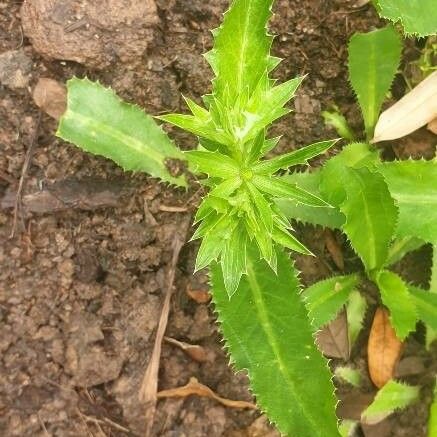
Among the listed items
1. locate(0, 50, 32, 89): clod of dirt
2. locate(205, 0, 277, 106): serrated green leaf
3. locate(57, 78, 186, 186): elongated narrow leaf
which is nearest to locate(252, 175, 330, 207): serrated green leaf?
locate(205, 0, 277, 106): serrated green leaf

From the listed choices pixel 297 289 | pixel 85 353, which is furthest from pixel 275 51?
pixel 85 353

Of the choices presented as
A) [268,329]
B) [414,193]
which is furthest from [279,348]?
[414,193]

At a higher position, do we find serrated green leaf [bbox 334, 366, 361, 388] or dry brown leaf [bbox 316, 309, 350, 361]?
dry brown leaf [bbox 316, 309, 350, 361]

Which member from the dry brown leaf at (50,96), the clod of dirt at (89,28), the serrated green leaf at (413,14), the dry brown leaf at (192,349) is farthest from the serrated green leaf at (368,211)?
the dry brown leaf at (50,96)

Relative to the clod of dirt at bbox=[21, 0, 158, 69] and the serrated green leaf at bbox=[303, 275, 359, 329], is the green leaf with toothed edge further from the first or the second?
the clod of dirt at bbox=[21, 0, 158, 69]

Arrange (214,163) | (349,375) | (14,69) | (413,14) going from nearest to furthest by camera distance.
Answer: (214,163), (413,14), (14,69), (349,375)

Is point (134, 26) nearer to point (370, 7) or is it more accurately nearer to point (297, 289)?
point (370, 7)

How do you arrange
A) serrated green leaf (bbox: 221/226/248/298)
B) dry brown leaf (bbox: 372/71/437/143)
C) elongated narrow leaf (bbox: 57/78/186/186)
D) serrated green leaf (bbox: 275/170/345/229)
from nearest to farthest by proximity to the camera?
serrated green leaf (bbox: 221/226/248/298)
elongated narrow leaf (bbox: 57/78/186/186)
serrated green leaf (bbox: 275/170/345/229)
dry brown leaf (bbox: 372/71/437/143)

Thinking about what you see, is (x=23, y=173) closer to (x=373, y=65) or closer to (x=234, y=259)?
(x=234, y=259)
